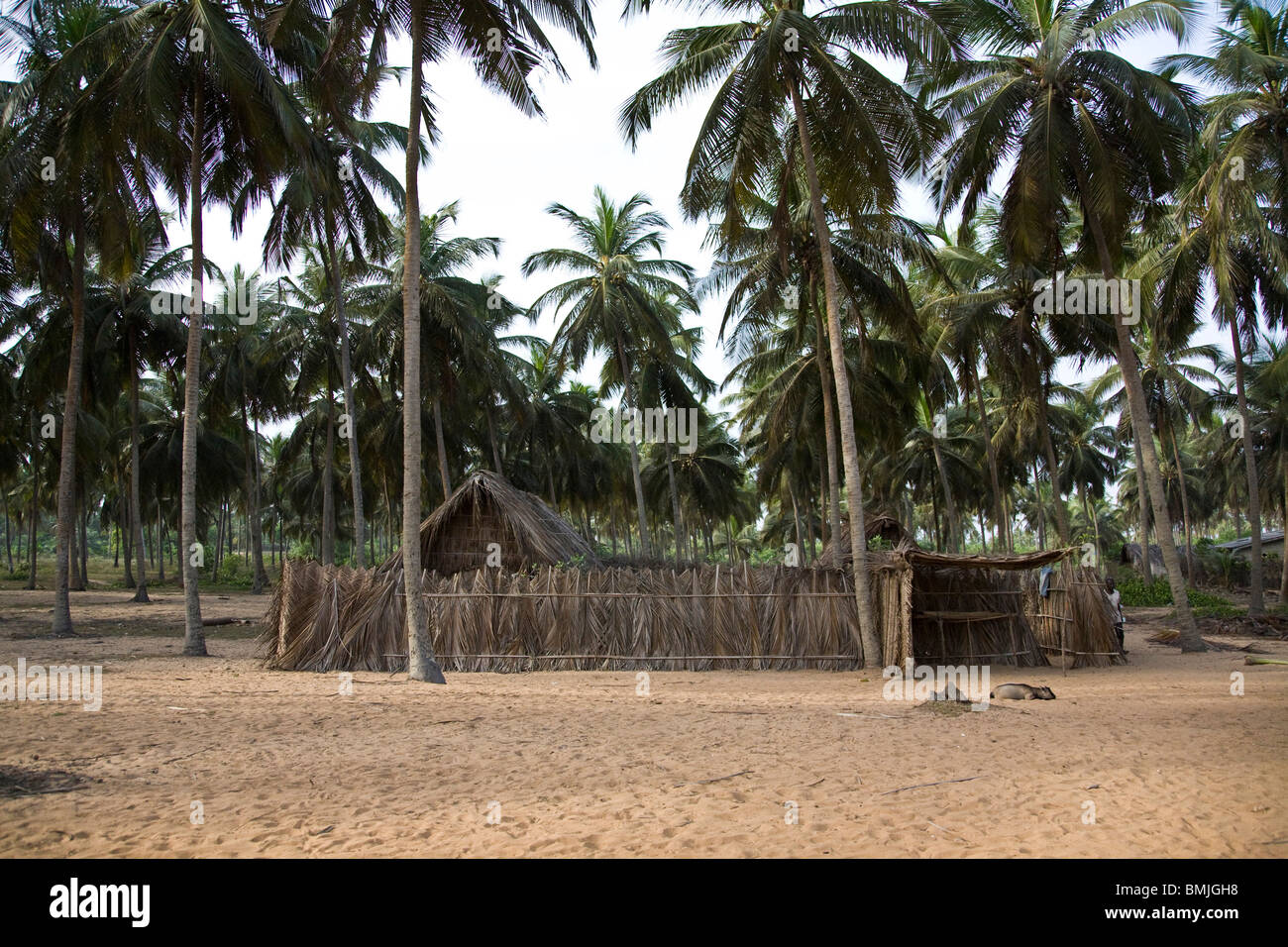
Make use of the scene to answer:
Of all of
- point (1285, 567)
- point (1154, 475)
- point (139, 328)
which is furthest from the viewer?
point (1285, 567)

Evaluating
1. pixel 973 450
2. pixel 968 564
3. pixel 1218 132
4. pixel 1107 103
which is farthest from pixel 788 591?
pixel 973 450

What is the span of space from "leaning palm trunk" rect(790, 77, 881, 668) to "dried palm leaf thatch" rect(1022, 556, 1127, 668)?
3.13 meters

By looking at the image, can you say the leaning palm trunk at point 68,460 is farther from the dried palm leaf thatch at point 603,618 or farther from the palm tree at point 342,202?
the dried palm leaf thatch at point 603,618

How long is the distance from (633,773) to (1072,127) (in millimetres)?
13553

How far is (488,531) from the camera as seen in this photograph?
17.7m

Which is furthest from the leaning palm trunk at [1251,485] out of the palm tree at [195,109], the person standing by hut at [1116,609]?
the palm tree at [195,109]

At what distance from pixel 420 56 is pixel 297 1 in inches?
67.4

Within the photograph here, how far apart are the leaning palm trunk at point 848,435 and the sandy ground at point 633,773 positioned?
247 cm

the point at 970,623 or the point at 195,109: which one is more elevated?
the point at 195,109

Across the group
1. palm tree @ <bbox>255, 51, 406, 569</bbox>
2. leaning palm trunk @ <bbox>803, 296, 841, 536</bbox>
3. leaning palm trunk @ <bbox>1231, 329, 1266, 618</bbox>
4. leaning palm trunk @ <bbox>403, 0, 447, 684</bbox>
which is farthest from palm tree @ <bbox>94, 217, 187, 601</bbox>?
leaning palm trunk @ <bbox>1231, 329, 1266, 618</bbox>

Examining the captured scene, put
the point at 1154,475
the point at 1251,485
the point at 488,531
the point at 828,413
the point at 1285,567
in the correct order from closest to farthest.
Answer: the point at 1154,475, the point at 488,531, the point at 828,413, the point at 1251,485, the point at 1285,567

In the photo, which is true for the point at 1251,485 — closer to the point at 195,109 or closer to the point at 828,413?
the point at 828,413

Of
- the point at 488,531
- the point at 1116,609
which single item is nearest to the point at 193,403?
the point at 488,531

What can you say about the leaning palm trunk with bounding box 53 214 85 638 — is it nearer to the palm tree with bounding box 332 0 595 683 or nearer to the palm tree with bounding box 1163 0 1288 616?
the palm tree with bounding box 332 0 595 683
